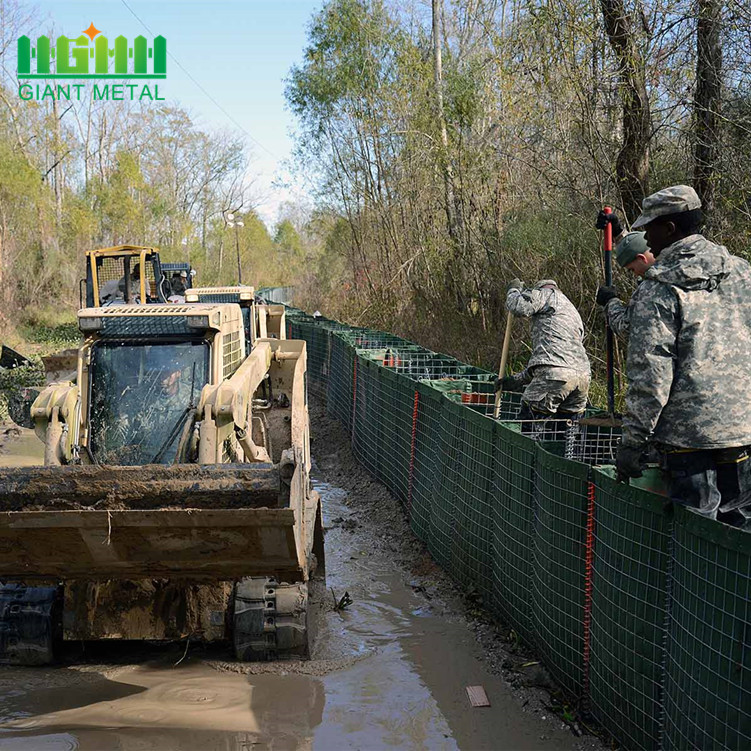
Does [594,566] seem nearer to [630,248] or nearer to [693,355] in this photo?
[693,355]

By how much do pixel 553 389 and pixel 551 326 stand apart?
659 millimetres

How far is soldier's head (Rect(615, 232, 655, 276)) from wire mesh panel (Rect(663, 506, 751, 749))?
5.14ft

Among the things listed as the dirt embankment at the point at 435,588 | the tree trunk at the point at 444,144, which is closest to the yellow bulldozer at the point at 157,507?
the dirt embankment at the point at 435,588

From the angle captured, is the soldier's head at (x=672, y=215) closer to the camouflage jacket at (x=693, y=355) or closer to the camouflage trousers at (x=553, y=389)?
the camouflage jacket at (x=693, y=355)

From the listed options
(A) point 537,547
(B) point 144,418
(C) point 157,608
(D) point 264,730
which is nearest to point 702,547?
(A) point 537,547

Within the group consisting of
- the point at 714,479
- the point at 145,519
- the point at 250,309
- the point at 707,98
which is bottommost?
the point at 145,519

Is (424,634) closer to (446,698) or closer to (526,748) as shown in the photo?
(446,698)

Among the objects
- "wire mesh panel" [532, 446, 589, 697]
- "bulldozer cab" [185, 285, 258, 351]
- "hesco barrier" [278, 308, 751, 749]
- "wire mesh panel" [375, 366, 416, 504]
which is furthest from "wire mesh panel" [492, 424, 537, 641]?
"bulldozer cab" [185, 285, 258, 351]

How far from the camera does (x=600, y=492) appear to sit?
Answer: 5.03 m

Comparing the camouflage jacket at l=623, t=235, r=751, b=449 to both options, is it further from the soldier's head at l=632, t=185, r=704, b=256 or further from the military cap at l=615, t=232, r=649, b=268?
the military cap at l=615, t=232, r=649, b=268

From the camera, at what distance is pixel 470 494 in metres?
7.62

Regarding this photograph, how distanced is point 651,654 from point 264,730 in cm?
230

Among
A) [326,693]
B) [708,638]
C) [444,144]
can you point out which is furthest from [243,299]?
[708,638]

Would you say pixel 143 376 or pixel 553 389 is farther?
pixel 553 389
